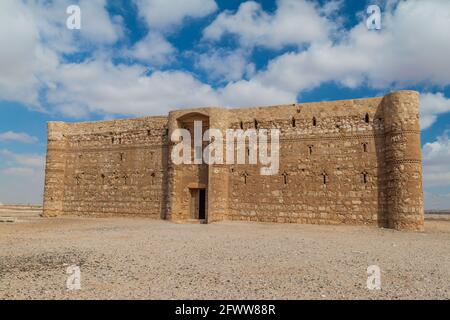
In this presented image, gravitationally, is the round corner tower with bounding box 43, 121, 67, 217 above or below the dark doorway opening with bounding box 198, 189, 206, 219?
above

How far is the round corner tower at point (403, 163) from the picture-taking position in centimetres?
1464

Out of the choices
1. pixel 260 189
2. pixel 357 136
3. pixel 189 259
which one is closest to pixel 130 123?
pixel 260 189

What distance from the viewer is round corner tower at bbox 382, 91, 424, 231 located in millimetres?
14641

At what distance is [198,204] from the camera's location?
19.1 metres

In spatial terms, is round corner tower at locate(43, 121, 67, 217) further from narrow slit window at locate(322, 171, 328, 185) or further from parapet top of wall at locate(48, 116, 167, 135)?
narrow slit window at locate(322, 171, 328, 185)

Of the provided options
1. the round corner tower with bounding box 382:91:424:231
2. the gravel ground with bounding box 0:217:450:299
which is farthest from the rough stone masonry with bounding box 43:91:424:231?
the gravel ground with bounding box 0:217:450:299

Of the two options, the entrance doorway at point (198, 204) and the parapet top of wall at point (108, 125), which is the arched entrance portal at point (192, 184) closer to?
the entrance doorway at point (198, 204)

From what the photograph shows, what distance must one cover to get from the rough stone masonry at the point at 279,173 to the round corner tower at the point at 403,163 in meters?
0.04

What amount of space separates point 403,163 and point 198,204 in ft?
33.0

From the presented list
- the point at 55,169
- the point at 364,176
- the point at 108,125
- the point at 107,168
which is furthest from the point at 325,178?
the point at 55,169

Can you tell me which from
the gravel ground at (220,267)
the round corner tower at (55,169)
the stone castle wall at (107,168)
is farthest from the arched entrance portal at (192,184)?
the round corner tower at (55,169)

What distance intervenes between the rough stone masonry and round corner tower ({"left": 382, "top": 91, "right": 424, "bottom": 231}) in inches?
1.6
